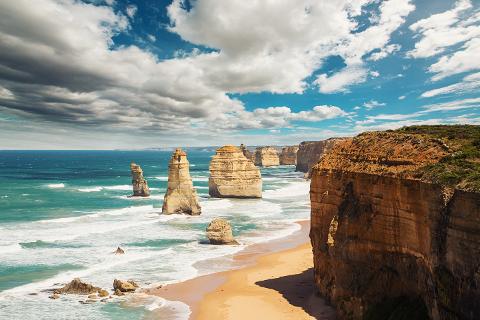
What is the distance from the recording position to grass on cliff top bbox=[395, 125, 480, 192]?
15156 mm

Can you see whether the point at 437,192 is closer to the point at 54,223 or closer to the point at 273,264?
the point at 273,264

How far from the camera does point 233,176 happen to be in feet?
262

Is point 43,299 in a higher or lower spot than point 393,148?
lower

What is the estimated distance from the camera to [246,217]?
60438mm

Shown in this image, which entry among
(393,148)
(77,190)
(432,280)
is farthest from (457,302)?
(77,190)

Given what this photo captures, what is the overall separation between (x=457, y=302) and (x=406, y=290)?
3966 millimetres

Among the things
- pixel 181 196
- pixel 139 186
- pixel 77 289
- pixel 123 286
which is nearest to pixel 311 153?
pixel 139 186

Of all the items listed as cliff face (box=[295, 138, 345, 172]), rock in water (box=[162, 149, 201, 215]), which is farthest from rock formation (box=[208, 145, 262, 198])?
cliff face (box=[295, 138, 345, 172])

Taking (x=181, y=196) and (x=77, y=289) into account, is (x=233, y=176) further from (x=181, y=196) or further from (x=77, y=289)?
(x=77, y=289)

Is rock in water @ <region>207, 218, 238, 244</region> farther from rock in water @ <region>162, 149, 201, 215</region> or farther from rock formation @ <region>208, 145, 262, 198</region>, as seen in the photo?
rock formation @ <region>208, 145, 262, 198</region>

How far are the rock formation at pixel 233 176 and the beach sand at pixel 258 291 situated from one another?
1601 inches

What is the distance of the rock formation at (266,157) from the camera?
615 ft

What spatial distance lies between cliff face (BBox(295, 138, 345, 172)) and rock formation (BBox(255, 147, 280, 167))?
114 ft

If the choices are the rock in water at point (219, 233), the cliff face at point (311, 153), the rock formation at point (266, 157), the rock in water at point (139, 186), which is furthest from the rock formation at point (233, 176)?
the rock formation at point (266, 157)
